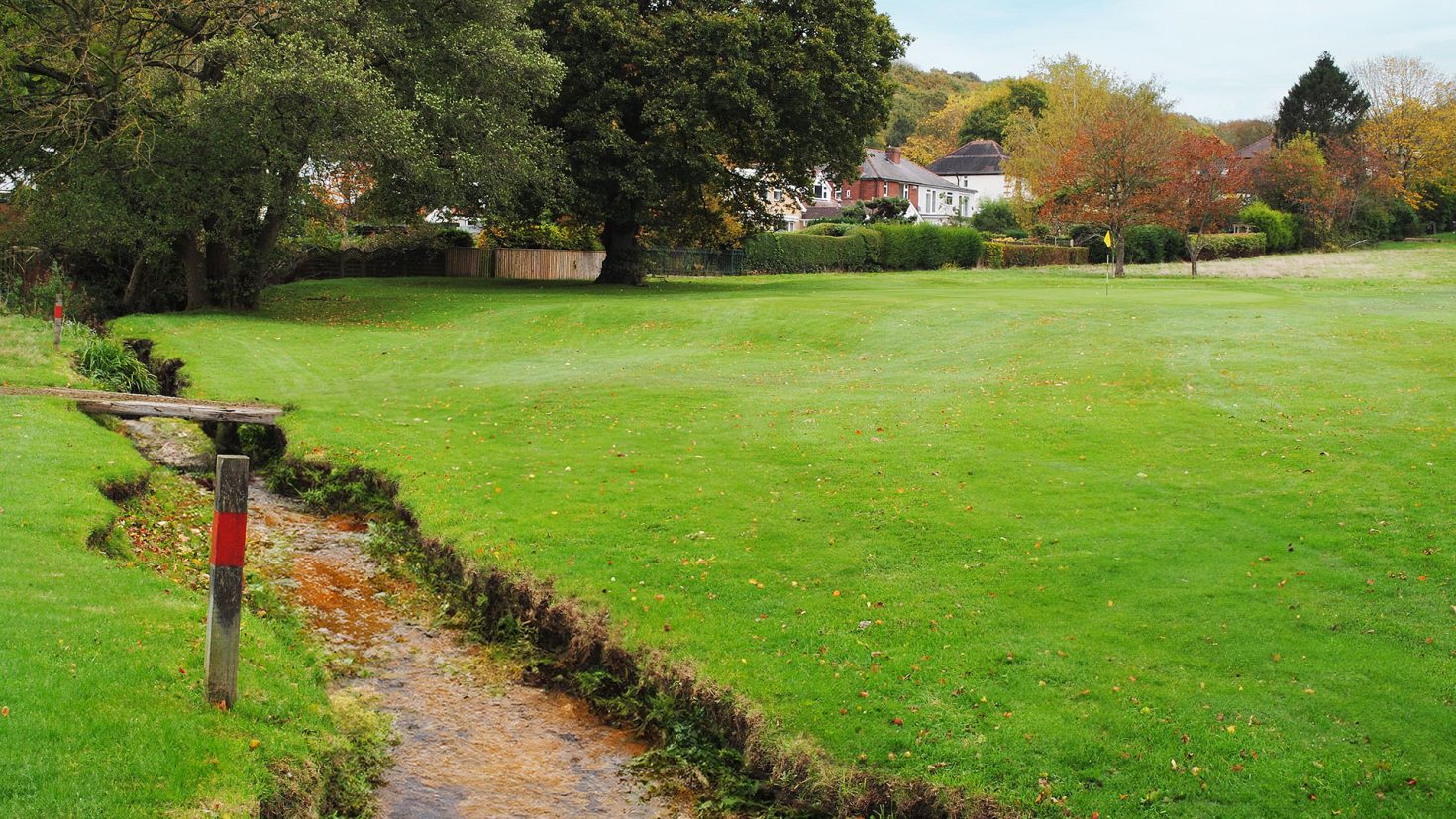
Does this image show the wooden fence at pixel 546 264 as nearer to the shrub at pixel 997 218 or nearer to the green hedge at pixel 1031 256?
the green hedge at pixel 1031 256

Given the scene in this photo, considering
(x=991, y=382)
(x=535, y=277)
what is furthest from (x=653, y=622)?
(x=535, y=277)

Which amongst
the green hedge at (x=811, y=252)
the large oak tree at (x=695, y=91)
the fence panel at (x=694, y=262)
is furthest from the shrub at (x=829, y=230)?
the large oak tree at (x=695, y=91)

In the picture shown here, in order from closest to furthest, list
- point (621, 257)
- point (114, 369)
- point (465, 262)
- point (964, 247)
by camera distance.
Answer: point (114, 369), point (621, 257), point (465, 262), point (964, 247)

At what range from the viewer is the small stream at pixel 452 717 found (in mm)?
8281

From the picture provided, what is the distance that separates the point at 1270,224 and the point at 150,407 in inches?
3054

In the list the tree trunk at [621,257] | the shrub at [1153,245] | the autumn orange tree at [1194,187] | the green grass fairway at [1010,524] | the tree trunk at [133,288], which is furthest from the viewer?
the shrub at [1153,245]

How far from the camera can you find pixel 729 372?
24562 mm

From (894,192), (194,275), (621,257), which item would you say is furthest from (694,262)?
(894,192)

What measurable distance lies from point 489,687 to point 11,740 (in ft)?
13.9

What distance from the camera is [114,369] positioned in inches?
884

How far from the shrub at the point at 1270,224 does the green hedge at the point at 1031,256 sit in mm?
12226

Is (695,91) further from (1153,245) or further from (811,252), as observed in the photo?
(1153,245)

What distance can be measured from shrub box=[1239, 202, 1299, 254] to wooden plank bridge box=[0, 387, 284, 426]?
2887 inches

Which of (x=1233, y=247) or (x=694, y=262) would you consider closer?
(x=694, y=262)
